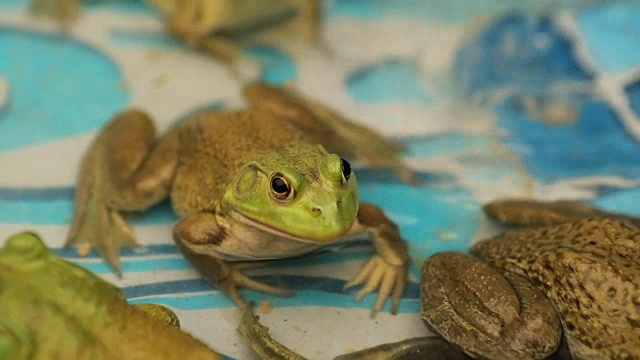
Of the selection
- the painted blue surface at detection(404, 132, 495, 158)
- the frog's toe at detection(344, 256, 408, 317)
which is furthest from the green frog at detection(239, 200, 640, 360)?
the painted blue surface at detection(404, 132, 495, 158)

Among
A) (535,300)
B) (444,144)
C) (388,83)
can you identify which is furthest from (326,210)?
(388,83)

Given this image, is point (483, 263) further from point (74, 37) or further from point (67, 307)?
point (74, 37)

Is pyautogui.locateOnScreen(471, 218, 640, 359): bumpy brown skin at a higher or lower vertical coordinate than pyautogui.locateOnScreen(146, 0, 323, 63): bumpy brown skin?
lower

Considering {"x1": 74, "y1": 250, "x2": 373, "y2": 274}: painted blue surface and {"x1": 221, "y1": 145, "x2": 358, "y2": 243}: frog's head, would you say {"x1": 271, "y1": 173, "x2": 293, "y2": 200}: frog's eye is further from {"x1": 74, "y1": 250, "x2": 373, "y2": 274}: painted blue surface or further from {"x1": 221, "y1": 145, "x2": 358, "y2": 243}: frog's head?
{"x1": 74, "y1": 250, "x2": 373, "y2": 274}: painted blue surface

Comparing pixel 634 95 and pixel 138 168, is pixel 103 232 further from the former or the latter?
pixel 634 95

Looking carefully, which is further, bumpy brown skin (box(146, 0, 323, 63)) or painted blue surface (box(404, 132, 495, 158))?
bumpy brown skin (box(146, 0, 323, 63))

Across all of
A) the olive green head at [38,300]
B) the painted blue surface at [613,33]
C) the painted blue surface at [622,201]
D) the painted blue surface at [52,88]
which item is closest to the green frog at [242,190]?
the painted blue surface at [52,88]
